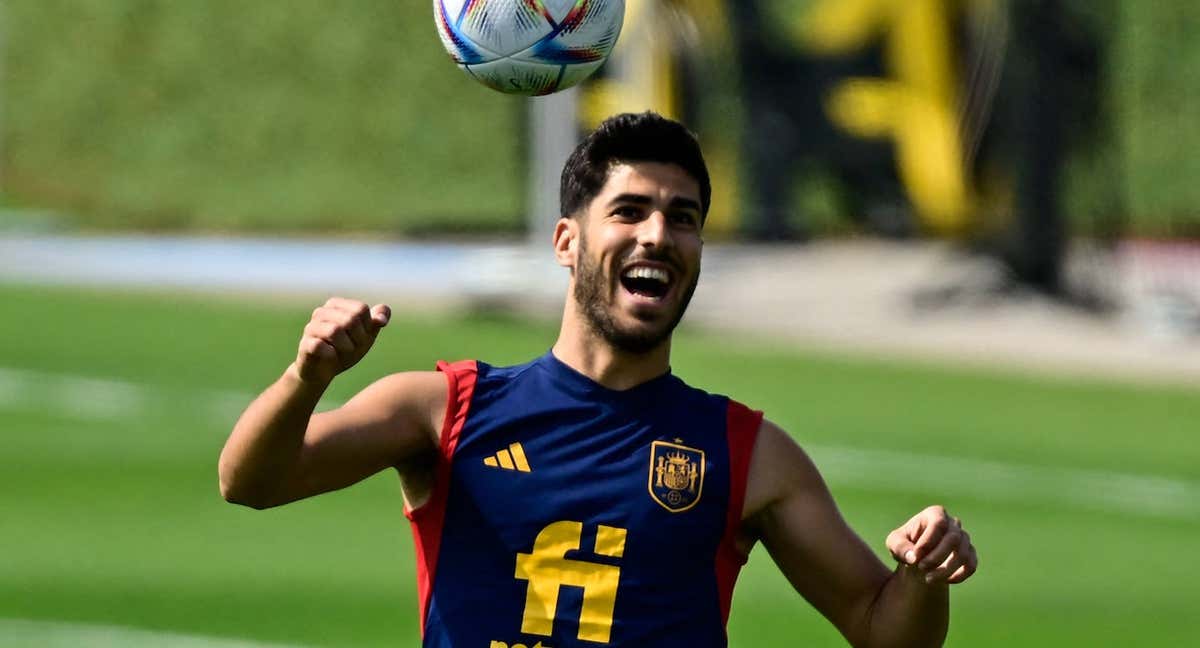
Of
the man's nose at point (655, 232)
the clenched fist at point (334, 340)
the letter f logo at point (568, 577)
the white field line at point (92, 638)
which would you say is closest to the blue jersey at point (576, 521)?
the letter f logo at point (568, 577)

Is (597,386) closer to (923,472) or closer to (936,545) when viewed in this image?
(936,545)

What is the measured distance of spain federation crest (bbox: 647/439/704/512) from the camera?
5.39 meters

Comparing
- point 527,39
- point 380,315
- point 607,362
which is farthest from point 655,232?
point 527,39

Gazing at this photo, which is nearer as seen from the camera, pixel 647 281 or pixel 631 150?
pixel 647 281

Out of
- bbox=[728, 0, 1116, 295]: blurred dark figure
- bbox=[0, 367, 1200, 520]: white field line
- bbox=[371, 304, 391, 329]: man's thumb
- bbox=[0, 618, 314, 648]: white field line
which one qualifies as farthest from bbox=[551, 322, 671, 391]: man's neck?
bbox=[728, 0, 1116, 295]: blurred dark figure

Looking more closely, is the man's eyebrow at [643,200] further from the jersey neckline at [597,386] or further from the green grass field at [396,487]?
the green grass field at [396,487]

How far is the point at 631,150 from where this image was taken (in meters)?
5.44

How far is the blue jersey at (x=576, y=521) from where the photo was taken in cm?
533

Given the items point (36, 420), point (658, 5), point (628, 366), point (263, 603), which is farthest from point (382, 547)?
point (658, 5)

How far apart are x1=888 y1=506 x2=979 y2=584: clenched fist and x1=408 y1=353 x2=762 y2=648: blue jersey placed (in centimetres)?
46

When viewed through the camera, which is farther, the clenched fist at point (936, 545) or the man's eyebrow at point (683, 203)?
the man's eyebrow at point (683, 203)

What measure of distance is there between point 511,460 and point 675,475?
391mm

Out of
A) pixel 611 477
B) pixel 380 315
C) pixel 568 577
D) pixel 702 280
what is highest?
pixel 380 315

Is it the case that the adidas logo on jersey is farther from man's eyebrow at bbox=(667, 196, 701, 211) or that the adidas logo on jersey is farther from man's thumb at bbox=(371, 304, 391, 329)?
man's eyebrow at bbox=(667, 196, 701, 211)
